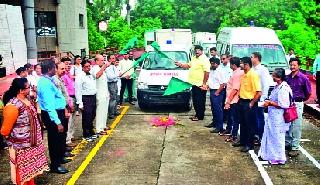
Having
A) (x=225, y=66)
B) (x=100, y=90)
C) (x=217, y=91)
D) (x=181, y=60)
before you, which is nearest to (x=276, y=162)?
(x=217, y=91)

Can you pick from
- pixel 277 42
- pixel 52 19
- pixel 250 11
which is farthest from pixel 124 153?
pixel 250 11

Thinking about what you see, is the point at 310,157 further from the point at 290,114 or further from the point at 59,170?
the point at 59,170

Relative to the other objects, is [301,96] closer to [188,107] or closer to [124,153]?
[124,153]

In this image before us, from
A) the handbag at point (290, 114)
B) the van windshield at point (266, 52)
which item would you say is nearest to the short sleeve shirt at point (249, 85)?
the handbag at point (290, 114)

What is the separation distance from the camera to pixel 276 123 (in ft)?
23.1

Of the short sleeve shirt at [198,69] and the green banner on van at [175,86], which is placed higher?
the short sleeve shirt at [198,69]

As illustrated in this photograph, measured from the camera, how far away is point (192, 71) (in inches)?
401

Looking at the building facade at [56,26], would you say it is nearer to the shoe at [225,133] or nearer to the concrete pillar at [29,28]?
the concrete pillar at [29,28]

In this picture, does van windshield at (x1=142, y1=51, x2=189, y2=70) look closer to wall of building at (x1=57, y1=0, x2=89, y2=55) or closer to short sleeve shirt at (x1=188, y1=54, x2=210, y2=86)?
short sleeve shirt at (x1=188, y1=54, x2=210, y2=86)

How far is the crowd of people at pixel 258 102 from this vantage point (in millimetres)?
7035

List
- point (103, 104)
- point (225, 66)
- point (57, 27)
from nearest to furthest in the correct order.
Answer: point (103, 104), point (225, 66), point (57, 27)

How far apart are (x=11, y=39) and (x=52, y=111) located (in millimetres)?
5436

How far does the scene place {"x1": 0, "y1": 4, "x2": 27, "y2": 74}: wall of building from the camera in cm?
1018

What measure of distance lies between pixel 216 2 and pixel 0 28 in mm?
30422
